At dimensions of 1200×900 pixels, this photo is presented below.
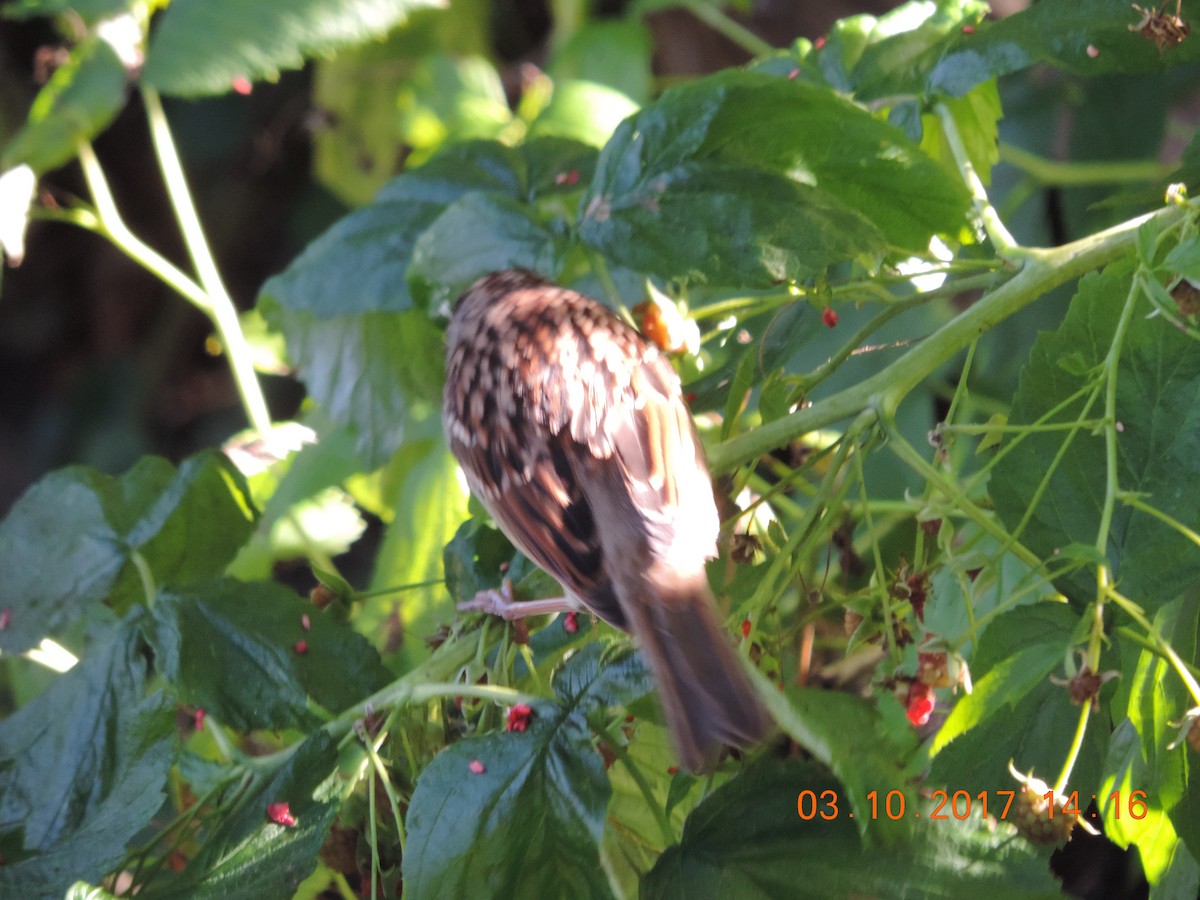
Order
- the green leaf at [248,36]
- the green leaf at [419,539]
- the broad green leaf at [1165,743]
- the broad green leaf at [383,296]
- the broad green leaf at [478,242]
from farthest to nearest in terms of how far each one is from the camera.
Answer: the green leaf at [248,36]
the green leaf at [419,539]
the broad green leaf at [383,296]
the broad green leaf at [478,242]
the broad green leaf at [1165,743]

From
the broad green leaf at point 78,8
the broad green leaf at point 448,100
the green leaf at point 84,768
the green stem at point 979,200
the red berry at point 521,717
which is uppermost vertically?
the broad green leaf at point 78,8

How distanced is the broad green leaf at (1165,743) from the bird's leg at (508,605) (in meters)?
0.45

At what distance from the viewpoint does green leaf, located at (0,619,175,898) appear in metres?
0.95

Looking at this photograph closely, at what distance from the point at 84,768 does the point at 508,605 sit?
46cm

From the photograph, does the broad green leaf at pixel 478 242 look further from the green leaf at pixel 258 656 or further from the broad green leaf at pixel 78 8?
the broad green leaf at pixel 78 8

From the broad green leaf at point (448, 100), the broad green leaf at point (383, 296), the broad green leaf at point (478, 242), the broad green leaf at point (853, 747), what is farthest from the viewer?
the broad green leaf at point (448, 100)

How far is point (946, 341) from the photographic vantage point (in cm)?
90

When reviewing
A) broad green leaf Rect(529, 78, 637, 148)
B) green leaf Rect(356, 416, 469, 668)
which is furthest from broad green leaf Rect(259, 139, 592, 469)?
broad green leaf Rect(529, 78, 637, 148)

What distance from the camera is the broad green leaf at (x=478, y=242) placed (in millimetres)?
1131

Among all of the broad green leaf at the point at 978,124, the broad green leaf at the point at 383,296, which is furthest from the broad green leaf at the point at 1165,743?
the broad green leaf at the point at 383,296

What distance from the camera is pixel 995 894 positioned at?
0.76 meters

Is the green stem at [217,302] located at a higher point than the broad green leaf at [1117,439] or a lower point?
lower

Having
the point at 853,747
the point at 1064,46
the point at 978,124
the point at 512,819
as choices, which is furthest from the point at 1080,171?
the point at 512,819

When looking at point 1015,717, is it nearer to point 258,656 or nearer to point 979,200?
point 979,200
